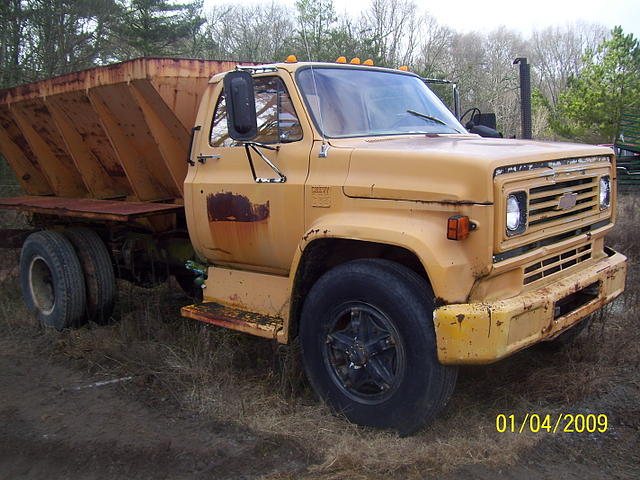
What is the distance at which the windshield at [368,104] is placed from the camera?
419 centimetres

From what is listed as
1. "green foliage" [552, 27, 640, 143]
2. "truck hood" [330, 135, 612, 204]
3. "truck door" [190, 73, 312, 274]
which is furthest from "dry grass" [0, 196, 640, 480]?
"green foliage" [552, 27, 640, 143]

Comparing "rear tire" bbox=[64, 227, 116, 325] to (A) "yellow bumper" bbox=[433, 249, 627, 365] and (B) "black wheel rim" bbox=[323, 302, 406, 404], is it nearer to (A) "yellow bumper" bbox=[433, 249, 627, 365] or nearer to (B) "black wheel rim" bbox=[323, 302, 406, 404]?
(B) "black wheel rim" bbox=[323, 302, 406, 404]

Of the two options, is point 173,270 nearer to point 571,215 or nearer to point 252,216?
point 252,216

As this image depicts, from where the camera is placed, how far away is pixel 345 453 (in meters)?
3.37

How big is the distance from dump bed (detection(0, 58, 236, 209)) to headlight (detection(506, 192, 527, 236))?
2.81 m

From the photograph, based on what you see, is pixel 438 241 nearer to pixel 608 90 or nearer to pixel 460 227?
pixel 460 227

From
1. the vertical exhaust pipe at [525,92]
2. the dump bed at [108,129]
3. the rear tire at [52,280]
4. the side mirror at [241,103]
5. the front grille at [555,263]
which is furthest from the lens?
the vertical exhaust pipe at [525,92]

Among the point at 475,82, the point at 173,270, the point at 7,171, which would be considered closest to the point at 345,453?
the point at 173,270

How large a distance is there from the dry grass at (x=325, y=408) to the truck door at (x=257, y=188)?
762mm

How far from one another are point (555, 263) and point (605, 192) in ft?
2.73

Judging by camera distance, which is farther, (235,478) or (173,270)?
(173,270)

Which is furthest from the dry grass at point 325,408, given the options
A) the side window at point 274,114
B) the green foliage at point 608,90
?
the green foliage at point 608,90

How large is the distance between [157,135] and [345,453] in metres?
3.03
